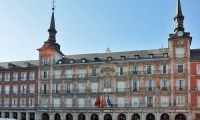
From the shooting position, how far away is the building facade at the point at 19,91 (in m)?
54.9

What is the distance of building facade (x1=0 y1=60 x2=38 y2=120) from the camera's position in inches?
2163

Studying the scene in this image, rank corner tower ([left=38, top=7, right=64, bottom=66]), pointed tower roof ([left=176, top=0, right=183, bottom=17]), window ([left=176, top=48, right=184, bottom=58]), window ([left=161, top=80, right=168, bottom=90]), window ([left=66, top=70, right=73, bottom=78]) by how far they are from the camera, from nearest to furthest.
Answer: window ([left=176, top=48, right=184, bottom=58]) < window ([left=161, top=80, right=168, bottom=90]) < pointed tower roof ([left=176, top=0, right=183, bottom=17]) < window ([left=66, top=70, right=73, bottom=78]) < corner tower ([left=38, top=7, right=64, bottom=66])

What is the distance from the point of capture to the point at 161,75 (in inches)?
1853

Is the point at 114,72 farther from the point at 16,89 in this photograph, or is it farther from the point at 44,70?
the point at 16,89

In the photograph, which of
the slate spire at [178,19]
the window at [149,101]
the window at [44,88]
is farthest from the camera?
the window at [44,88]

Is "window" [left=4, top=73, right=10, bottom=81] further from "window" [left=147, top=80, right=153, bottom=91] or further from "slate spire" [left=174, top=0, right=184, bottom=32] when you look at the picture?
"slate spire" [left=174, top=0, right=184, bottom=32]

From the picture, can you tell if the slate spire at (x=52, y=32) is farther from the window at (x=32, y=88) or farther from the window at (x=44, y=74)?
the window at (x=32, y=88)

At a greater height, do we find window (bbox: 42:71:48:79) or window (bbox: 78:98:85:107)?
window (bbox: 42:71:48:79)

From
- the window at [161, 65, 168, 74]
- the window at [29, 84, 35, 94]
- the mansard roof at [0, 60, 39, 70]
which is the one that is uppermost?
the mansard roof at [0, 60, 39, 70]

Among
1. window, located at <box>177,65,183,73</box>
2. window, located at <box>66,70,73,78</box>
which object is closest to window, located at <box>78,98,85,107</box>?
window, located at <box>66,70,73,78</box>

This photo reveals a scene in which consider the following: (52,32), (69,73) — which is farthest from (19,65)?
(69,73)

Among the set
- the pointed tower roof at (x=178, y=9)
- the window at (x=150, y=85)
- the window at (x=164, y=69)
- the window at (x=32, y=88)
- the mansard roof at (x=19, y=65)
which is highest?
the pointed tower roof at (x=178, y=9)

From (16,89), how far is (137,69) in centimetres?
2955

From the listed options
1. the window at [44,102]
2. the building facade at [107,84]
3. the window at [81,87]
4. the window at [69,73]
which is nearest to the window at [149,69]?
the building facade at [107,84]
